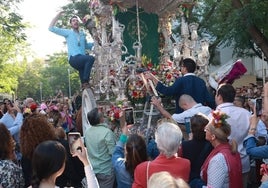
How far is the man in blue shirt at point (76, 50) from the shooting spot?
1062 centimetres

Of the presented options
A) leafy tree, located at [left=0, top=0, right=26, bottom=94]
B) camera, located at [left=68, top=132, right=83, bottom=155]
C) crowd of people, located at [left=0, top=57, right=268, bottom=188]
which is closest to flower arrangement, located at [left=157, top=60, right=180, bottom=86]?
crowd of people, located at [left=0, top=57, right=268, bottom=188]

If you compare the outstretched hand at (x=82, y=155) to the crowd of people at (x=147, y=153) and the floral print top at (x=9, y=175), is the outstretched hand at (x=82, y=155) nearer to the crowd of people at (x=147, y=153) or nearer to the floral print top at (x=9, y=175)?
the crowd of people at (x=147, y=153)

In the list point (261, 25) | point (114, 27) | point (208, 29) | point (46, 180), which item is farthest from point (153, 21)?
point (208, 29)

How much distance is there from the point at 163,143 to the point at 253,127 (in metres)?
1.21

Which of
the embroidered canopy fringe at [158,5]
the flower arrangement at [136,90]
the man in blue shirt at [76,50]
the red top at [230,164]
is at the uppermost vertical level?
the embroidered canopy fringe at [158,5]

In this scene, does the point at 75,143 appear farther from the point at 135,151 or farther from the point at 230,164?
the point at 230,164

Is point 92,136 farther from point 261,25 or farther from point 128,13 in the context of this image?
point 261,25

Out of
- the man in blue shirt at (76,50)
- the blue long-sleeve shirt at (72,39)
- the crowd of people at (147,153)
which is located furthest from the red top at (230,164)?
the blue long-sleeve shirt at (72,39)

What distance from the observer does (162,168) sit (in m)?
4.15

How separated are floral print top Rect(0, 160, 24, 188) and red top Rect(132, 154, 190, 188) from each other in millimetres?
1195

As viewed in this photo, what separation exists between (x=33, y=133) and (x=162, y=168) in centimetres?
168

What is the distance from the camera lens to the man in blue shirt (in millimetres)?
10625

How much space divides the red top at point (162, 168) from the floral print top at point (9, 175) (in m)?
1.20

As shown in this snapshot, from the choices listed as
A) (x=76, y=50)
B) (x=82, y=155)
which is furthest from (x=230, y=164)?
(x=76, y=50)
